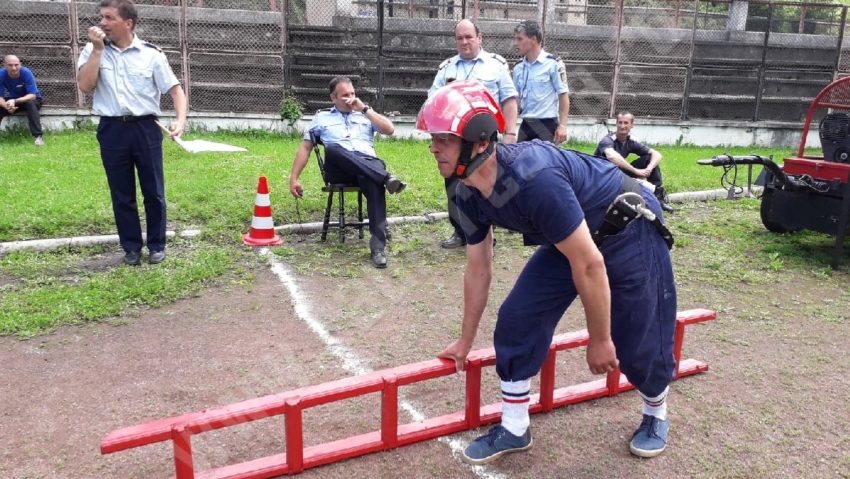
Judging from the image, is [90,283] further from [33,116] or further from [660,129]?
[660,129]

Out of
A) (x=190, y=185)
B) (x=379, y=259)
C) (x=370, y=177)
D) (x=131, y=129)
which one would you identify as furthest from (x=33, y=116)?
(x=379, y=259)

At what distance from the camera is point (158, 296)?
5.58m

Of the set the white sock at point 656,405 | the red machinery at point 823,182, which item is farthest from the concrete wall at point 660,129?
the white sock at point 656,405

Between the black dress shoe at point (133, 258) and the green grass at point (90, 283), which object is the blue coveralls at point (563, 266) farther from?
the black dress shoe at point (133, 258)

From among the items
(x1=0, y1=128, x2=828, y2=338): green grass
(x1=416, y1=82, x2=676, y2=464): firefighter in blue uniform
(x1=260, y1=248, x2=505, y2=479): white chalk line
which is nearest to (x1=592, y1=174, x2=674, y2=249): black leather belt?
(x1=416, y1=82, x2=676, y2=464): firefighter in blue uniform

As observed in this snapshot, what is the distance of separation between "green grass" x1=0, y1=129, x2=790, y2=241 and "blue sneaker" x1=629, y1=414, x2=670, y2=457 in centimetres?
486

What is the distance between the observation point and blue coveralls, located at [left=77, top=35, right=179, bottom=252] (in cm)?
607

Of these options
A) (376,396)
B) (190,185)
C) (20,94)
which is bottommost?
(376,396)

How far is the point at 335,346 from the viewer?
4.82 meters

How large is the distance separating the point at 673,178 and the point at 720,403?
727cm

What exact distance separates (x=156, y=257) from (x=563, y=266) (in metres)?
4.41

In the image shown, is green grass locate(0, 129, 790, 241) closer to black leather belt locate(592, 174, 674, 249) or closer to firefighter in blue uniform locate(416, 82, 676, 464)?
firefighter in blue uniform locate(416, 82, 676, 464)

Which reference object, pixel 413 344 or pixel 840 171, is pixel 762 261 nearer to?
pixel 840 171

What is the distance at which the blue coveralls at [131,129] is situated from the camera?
6.07 m
